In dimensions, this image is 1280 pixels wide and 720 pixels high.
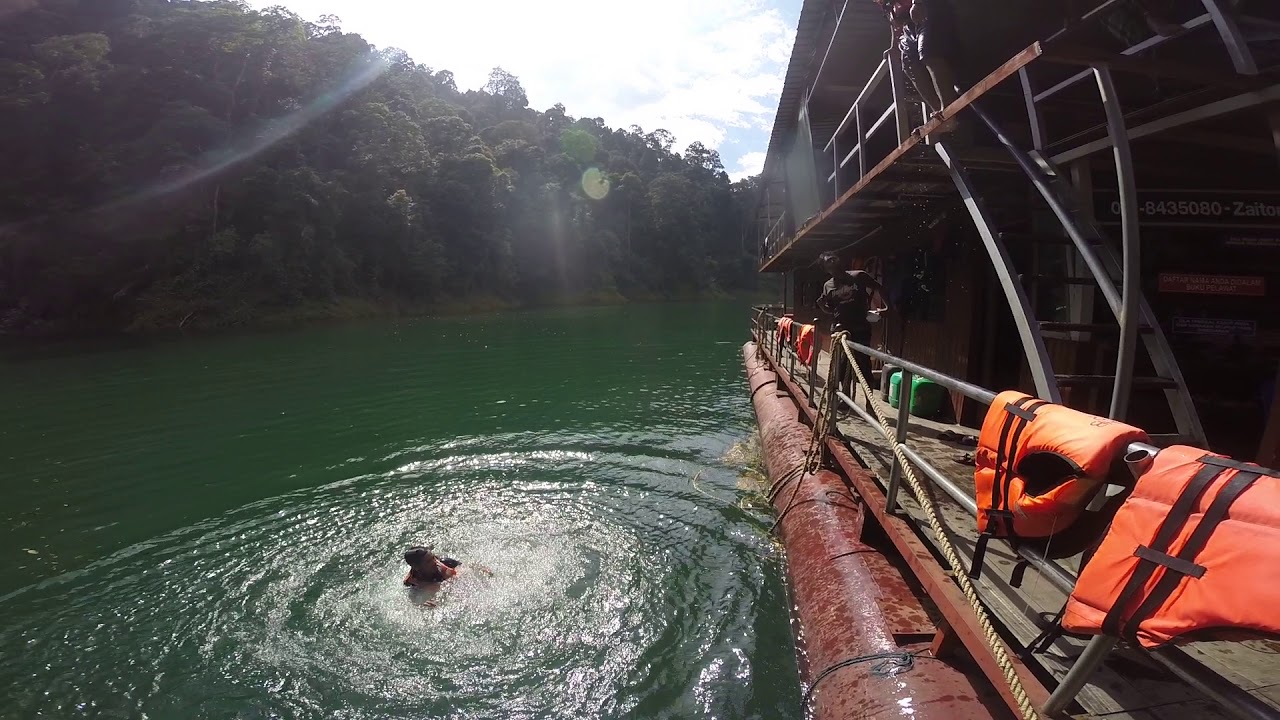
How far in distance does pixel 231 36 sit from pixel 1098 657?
55.1 m

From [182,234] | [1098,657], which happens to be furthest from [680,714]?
[182,234]

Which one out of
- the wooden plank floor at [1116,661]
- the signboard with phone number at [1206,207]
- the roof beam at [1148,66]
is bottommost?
the wooden plank floor at [1116,661]

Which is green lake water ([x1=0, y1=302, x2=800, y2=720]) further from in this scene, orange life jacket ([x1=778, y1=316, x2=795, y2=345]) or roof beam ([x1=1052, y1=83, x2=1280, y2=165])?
roof beam ([x1=1052, y1=83, x2=1280, y2=165])

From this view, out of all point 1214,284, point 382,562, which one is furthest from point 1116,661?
point 382,562

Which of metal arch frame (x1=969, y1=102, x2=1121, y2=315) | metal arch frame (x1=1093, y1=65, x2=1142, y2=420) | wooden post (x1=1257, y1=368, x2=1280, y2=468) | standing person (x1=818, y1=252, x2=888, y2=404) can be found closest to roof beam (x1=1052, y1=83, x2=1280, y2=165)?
metal arch frame (x1=969, y1=102, x2=1121, y2=315)

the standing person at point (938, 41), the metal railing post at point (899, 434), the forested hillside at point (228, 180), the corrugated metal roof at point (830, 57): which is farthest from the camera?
the forested hillside at point (228, 180)

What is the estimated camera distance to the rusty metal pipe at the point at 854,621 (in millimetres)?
2986

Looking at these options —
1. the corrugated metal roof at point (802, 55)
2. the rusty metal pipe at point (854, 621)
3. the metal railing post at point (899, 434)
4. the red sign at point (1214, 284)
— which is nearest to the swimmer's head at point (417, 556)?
the rusty metal pipe at point (854, 621)

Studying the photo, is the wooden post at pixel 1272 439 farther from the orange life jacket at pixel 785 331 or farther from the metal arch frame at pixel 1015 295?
the orange life jacket at pixel 785 331

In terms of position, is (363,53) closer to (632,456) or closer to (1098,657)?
(632,456)

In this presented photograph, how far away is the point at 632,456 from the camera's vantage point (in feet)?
34.1

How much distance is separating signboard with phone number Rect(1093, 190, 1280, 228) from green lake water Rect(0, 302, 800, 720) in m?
4.63

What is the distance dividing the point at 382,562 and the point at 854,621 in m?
4.96

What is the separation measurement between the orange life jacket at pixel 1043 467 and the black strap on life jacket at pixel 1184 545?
410mm
